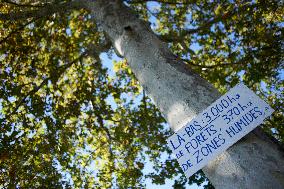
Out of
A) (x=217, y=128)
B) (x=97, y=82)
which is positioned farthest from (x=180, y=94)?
(x=97, y=82)

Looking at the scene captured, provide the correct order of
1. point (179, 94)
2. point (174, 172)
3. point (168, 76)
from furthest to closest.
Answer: point (174, 172) → point (168, 76) → point (179, 94)

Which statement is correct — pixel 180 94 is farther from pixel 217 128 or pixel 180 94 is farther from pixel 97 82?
pixel 97 82

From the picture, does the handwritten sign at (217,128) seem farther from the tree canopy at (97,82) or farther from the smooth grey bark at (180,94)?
the tree canopy at (97,82)

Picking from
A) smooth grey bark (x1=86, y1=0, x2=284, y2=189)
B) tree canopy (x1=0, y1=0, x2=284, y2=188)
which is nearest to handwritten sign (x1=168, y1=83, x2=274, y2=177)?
smooth grey bark (x1=86, y1=0, x2=284, y2=189)

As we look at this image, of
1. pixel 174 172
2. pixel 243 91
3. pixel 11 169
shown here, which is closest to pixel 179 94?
pixel 243 91

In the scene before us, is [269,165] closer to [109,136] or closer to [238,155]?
[238,155]

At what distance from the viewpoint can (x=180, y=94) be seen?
254 cm

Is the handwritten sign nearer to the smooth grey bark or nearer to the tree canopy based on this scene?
the smooth grey bark

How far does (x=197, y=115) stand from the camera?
227 centimetres

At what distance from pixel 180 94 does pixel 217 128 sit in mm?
478

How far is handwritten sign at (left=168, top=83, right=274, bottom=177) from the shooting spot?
6.80ft

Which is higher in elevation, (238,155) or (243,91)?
(243,91)

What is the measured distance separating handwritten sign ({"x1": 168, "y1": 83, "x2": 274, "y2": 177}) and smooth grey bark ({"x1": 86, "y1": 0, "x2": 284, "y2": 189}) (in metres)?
0.07

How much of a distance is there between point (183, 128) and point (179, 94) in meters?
0.37
